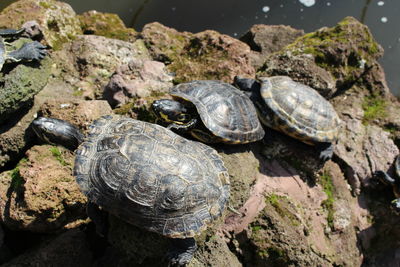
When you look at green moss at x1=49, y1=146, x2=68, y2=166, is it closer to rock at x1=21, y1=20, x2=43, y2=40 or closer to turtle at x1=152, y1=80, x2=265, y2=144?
turtle at x1=152, y1=80, x2=265, y2=144

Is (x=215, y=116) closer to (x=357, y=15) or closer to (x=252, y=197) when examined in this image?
(x=252, y=197)

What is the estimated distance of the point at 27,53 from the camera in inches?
171

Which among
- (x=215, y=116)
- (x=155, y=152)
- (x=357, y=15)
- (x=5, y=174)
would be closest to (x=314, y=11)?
(x=357, y=15)

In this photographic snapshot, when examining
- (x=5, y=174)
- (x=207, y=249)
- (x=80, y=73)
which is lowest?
(x=207, y=249)

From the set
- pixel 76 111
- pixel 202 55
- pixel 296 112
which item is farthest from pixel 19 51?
pixel 296 112

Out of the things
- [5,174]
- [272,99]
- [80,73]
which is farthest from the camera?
[80,73]

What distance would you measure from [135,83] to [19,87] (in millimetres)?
1469

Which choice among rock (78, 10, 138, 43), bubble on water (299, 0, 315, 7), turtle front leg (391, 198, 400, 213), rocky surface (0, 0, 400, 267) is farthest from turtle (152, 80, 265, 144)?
bubble on water (299, 0, 315, 7)

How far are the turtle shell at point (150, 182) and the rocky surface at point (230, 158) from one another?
0.37 meters

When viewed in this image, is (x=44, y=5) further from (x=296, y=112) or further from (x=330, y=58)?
(x=330, y=58)

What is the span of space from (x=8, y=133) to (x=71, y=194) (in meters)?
1.41

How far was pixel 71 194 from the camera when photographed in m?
3.48

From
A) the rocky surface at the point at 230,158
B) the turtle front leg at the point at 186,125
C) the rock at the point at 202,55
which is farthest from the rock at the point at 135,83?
the turtle front leg at the point at 186,125

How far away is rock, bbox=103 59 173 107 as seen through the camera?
442cm
